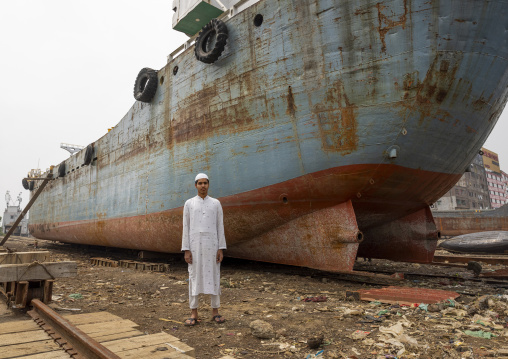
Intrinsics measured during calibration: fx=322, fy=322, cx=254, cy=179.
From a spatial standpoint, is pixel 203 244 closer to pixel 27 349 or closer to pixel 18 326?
pixel 27 349

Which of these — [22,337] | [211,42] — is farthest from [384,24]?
[22,337]

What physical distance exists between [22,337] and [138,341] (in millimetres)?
1181

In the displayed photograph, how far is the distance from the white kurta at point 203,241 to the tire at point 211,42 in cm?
440

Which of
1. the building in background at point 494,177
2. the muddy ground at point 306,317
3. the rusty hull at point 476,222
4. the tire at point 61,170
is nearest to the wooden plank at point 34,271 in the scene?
the muddy ground at point 306,317

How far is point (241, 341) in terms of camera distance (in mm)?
3109

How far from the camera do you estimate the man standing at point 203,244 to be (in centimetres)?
384

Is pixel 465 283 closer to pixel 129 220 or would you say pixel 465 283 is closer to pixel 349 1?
pixel 349 1

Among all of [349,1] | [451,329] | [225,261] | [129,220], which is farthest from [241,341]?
[129,220]

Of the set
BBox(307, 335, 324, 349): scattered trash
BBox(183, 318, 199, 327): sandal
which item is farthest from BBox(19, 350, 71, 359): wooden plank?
BBox(307, 335, 324, 349): scattered trash

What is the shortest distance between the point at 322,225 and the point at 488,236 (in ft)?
34.3

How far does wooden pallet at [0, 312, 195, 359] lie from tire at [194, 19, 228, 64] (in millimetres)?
5655

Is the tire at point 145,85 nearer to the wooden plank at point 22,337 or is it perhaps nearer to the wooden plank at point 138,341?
the wooden plank at point 22,337

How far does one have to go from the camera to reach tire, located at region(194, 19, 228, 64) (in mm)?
7101

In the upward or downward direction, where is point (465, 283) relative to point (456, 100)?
downward
